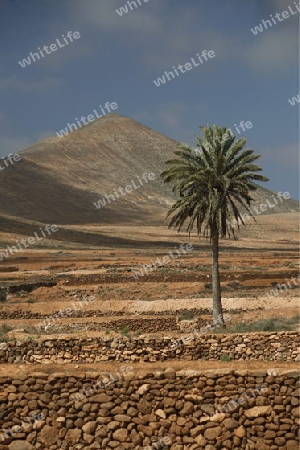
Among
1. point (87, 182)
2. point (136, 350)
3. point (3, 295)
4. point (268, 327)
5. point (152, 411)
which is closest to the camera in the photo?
point (152, 411)

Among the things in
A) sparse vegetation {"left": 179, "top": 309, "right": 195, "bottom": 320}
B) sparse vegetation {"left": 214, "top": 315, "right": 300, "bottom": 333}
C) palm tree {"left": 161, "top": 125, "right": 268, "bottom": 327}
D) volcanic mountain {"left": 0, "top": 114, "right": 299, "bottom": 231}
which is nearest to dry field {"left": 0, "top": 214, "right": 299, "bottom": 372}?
sparse vegetation {"left": 179, "top": 309, "right": 195, "bottom": 320}

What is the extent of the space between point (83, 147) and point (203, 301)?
15548 cm

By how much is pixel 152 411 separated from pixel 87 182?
498 ft

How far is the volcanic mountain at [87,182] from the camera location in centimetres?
12925

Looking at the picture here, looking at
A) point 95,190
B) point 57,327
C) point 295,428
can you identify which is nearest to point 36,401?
point 295,428

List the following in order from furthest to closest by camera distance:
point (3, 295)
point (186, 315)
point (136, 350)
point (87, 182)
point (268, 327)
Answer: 1. point (87, 182)
2. point (3, 295)
3. point (186, 315)
4. point (268, 327)
5. point (136, 350)

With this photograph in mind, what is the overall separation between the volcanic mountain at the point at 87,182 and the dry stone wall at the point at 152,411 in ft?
340

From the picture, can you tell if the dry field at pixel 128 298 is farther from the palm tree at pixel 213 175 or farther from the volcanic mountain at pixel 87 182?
the volcanic mountain at pixel 87 182

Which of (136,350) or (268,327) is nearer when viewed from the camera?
(136,350)

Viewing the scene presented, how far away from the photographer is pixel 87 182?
517ft

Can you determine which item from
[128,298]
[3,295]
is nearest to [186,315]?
[128,298]

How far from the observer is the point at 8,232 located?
282 feet

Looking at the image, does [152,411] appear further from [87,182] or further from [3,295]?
[87,182]

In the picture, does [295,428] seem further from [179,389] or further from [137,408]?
[137,408]
